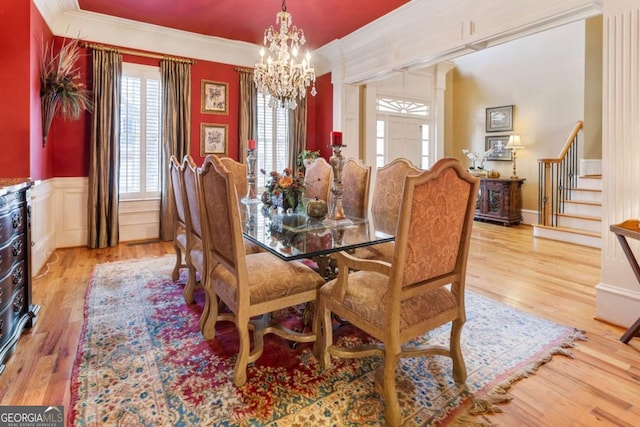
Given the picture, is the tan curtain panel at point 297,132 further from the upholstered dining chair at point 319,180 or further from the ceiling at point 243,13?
the upholstered dining chair at point 319,180

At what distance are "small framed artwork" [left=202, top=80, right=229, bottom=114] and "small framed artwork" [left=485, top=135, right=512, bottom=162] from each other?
5.40 m

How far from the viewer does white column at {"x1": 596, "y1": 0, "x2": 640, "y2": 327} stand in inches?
92.0

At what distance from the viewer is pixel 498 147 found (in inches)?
282

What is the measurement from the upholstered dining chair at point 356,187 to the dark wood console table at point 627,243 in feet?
5.68

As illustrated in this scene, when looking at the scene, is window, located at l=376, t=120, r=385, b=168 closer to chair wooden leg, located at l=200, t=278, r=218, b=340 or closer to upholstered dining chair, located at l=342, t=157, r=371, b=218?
upholstered dining chair, located at l=342, t=157, r=371, b=218

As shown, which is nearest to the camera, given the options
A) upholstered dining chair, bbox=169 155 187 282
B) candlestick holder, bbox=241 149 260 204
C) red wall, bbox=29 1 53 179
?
upholstered dining chair, bbox=169 155 187 282

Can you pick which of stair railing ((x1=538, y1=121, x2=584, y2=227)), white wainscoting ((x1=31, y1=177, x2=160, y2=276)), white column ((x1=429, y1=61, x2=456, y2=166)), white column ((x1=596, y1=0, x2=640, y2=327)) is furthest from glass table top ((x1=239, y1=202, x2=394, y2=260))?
white column ((x1=429, y1=61, x2=456, y2=166))

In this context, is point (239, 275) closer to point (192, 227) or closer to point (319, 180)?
point (192, 227)

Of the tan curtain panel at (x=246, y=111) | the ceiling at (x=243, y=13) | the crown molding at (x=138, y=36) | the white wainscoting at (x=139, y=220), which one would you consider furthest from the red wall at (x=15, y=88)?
the tan curtain panel at (x=246, y=111)

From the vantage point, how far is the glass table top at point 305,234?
5.98ft

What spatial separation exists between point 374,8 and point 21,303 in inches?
175

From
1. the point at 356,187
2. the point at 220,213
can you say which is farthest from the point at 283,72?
the point at 220,213

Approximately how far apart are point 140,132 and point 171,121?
1.49 feet

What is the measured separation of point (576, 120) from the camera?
5.96 metres
